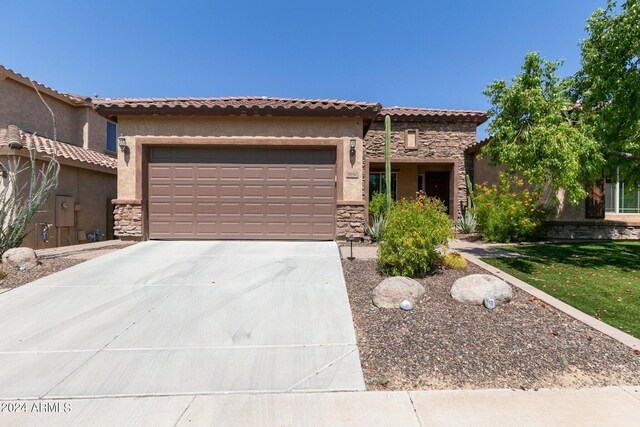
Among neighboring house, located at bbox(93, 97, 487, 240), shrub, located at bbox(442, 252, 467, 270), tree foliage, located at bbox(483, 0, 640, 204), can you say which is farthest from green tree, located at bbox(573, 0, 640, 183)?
neighboring house, located at bbox(93, 97, 487, 240)

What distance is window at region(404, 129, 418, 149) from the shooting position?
14.3 m

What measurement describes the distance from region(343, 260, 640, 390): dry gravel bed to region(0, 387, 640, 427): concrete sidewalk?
0.53ft

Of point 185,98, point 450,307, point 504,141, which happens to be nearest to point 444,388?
point 450,307

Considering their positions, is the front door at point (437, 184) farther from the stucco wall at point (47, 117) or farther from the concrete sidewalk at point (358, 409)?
the stucco wall at point (47, 117)

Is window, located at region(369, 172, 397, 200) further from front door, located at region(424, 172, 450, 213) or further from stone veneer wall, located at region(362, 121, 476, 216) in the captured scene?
front door, located at region(424, 172, 450, 213)

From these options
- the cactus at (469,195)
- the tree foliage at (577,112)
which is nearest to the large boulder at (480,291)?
the tree foliage at (577,112)

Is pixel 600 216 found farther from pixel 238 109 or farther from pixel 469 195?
pixel 238 109

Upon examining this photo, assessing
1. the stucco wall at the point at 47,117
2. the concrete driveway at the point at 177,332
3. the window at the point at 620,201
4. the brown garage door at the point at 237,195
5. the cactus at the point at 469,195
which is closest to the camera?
the concrete driveway at the point at 177,332

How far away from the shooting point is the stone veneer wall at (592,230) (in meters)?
11.1

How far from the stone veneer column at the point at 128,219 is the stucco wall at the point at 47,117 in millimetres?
7126

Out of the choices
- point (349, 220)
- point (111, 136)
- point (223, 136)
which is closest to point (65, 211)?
point (111, 136)

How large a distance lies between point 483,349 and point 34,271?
8414mm

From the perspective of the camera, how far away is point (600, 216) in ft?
36.5

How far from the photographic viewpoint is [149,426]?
236cm
